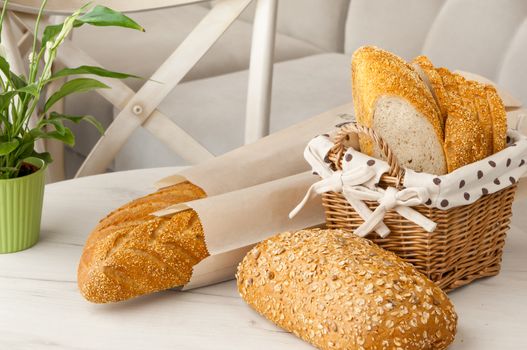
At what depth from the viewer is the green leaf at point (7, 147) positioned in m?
1.20

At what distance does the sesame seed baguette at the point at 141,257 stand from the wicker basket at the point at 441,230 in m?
0.19

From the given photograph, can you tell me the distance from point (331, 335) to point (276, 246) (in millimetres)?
162

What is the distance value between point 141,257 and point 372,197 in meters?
0.31

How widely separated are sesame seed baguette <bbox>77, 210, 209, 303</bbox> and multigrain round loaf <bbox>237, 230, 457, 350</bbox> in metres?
0.09

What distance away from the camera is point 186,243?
47.1 inches

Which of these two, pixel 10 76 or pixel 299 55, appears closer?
pixel 10 76

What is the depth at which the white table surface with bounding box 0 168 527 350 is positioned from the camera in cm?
107

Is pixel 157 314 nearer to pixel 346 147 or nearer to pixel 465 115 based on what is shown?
pixel 346 147

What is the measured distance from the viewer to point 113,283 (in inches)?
44.3

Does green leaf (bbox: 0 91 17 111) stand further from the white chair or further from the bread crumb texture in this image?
the white chair

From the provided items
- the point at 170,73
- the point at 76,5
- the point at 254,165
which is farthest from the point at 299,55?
the point at 254,165

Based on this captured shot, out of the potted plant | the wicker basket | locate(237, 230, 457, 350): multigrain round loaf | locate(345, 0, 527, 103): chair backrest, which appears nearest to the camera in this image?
locate(237, 230, 457, 350): multigrain round loaf

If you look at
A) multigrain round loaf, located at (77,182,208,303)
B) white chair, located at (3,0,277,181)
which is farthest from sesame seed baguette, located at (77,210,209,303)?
white chair, located at (3,0,277,181)

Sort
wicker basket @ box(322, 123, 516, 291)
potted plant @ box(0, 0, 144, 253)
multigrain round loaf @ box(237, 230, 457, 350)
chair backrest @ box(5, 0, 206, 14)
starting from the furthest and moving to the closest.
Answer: chair backrest @ box(5, 0, 206, 14) → potted plant @ box(0, 0, 144, 253) → wicker basket @ box(322, 123, 516, 291) → multigrain round loaf @ box(237, 230, 457, 350)
